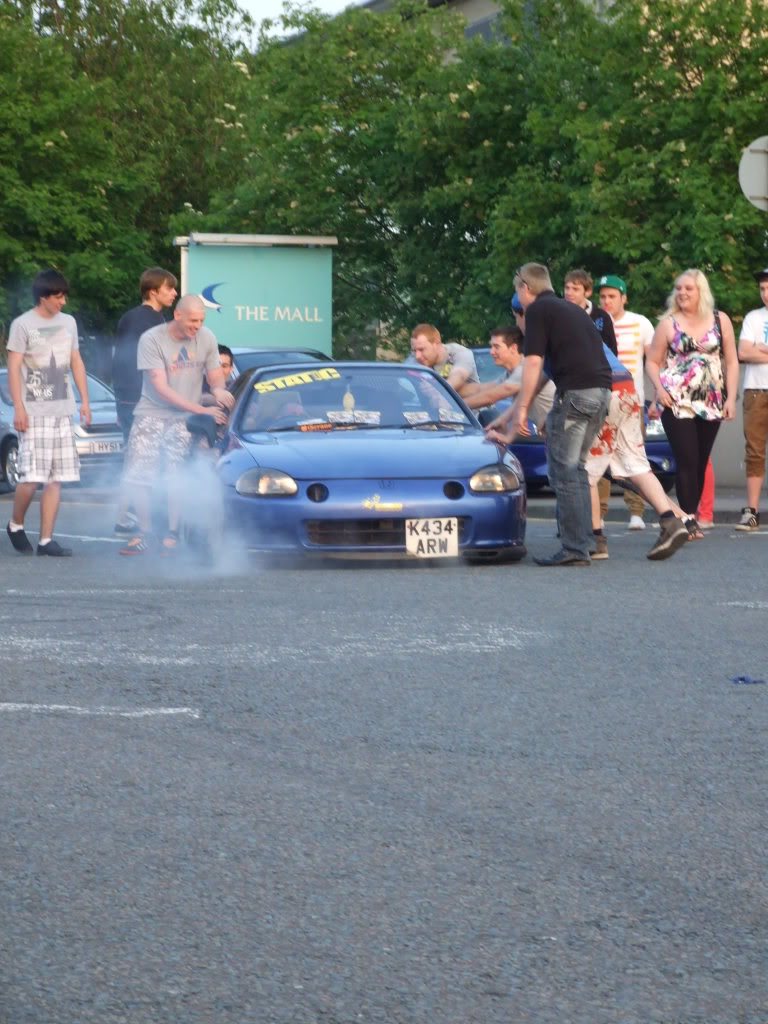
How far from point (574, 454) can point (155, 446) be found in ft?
9.19

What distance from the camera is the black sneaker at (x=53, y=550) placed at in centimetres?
1262

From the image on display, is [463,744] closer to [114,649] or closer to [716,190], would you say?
[114,649]

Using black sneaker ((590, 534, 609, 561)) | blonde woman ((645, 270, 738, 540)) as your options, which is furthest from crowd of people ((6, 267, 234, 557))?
blonde woman ((645, 270, 738, 540))

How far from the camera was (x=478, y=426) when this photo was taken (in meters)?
12.6

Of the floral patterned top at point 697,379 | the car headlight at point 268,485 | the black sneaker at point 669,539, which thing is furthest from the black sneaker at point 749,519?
the car headlight at point 268,485

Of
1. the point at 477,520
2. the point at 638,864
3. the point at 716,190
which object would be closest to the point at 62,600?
the point at 477,520

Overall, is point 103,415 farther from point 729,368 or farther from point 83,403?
point 729,368

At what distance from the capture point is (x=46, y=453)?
12.5 m

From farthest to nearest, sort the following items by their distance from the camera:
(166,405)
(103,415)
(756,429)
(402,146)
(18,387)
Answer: (402,146) < (103,415) < (756,429) < (166,405) < (18,387)

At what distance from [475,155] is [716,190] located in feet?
25.4

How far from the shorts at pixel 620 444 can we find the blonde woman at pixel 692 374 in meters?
0.82

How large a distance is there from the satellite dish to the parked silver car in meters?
7.38

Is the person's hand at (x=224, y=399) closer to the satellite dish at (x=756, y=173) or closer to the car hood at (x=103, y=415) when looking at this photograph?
the satellite dish at (x=756, y=173)

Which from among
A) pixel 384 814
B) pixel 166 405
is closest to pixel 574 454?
pixel 166 405
